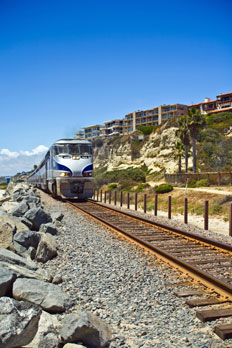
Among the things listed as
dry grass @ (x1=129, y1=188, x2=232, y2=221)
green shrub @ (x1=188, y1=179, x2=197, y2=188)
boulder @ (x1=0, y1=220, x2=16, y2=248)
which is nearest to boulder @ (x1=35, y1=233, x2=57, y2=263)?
boulder @ (x1=0, y1=220, x2=16, y2=248)

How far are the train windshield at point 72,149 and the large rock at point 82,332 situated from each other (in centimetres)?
1737

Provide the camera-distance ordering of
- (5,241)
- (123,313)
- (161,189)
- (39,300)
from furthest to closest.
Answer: (161,189) → (5,241) → (123,313) → (39,300)

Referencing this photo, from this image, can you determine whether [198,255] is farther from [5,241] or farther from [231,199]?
[231,199]

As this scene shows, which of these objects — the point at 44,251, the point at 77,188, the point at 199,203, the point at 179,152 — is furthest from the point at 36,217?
the point at 179,152

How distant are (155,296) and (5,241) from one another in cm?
313

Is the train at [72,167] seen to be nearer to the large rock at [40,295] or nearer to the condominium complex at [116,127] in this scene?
the large rock at [40,295]

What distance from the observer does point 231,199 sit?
18109 millimetres

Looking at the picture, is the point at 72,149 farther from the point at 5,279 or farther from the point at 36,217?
the point at 5,279

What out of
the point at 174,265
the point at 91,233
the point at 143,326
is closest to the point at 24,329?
the point at 143,326

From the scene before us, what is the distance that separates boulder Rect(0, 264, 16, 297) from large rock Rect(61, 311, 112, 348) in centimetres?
92

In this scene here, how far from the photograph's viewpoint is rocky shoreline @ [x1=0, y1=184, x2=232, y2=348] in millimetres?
3598

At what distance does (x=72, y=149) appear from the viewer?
20.7m

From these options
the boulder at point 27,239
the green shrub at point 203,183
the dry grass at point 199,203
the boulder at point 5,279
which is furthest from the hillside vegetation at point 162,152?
the boulder at point 5,279

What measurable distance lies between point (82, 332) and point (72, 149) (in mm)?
17700
